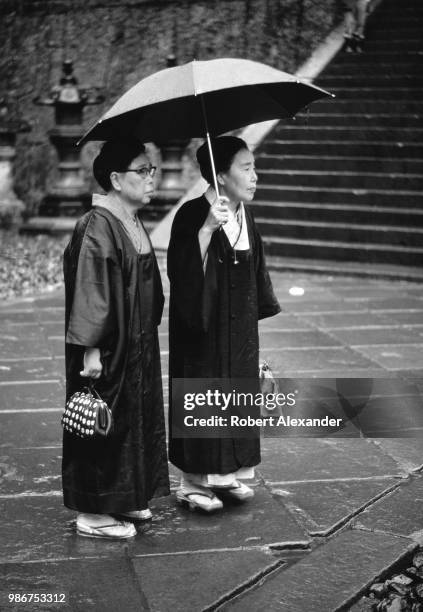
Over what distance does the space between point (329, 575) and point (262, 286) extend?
1.24m

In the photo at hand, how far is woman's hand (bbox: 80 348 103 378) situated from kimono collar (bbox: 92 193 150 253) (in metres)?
0.41

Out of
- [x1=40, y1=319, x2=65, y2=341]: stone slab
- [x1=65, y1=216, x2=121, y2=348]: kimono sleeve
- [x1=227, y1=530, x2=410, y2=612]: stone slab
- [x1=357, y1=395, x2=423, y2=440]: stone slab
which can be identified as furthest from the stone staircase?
[x1=65, y1=216, x2=121, y2=348]: kimono sleeve

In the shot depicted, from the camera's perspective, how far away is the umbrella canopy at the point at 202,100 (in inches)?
133

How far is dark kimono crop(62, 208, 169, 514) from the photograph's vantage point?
3.26m

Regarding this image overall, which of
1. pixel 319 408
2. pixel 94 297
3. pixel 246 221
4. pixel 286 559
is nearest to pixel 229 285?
pixel 246 221

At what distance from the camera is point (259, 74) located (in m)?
3.50

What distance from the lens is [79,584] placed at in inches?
119

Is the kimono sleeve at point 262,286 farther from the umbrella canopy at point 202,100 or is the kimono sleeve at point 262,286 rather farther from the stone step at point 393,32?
the stone step at point 393,32

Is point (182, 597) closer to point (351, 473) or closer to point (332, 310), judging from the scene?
point (351, 473)

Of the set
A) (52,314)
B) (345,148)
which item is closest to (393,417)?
(52,314)

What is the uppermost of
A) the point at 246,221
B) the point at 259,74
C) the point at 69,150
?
the point at 69,150

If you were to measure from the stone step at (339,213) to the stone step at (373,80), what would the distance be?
99.6 inches

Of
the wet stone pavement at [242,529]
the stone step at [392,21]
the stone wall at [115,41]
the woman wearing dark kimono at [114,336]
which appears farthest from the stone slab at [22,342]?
the stone step at [392,21]

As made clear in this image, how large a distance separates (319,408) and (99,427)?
88.7 inches
